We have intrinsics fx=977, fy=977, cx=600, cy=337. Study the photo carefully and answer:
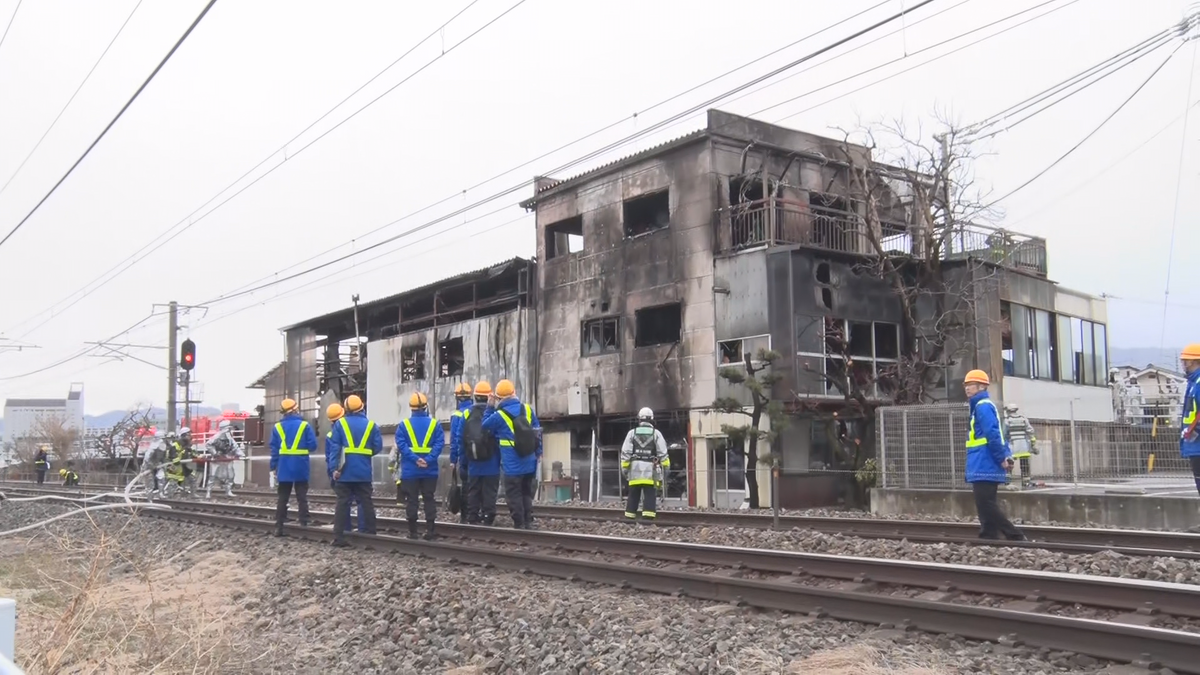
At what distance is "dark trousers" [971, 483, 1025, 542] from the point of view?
9625 mm

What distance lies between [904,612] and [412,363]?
31908 millimetres

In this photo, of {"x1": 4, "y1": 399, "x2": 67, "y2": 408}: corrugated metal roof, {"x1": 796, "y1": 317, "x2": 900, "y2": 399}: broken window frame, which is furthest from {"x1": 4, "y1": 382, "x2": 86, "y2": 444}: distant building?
{"x1": 796, "y1": 317, "x2": 900, "y2": 399}: broken window frame

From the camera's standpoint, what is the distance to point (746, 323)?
23.6 m

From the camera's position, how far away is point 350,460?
12.7 meters

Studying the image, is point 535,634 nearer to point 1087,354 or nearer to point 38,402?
point 1087,354

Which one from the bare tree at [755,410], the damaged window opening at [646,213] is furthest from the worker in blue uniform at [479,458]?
the damaged window opening at [646,213]

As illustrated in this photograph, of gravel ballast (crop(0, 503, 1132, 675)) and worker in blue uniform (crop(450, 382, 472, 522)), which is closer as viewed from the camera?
gravel ballast (crop(0, 503, 1132, 675))

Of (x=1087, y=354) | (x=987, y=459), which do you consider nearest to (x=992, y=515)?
(x=987, y=459)

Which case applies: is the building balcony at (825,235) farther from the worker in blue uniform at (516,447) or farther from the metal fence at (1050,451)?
the worker in blue uniform at (516,447)

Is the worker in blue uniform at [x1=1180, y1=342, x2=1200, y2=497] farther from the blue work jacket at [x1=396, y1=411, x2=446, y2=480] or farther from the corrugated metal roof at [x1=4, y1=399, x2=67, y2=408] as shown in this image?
the corrugated metal roof at [x1=4, y1=399, x2=67, y2=408]

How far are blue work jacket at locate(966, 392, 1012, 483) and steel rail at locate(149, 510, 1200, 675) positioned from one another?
9.35ft

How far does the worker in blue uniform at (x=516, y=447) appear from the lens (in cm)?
1250

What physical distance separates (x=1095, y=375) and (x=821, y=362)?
35.8ft

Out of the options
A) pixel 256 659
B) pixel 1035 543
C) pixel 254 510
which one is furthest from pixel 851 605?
pixel 254 510
